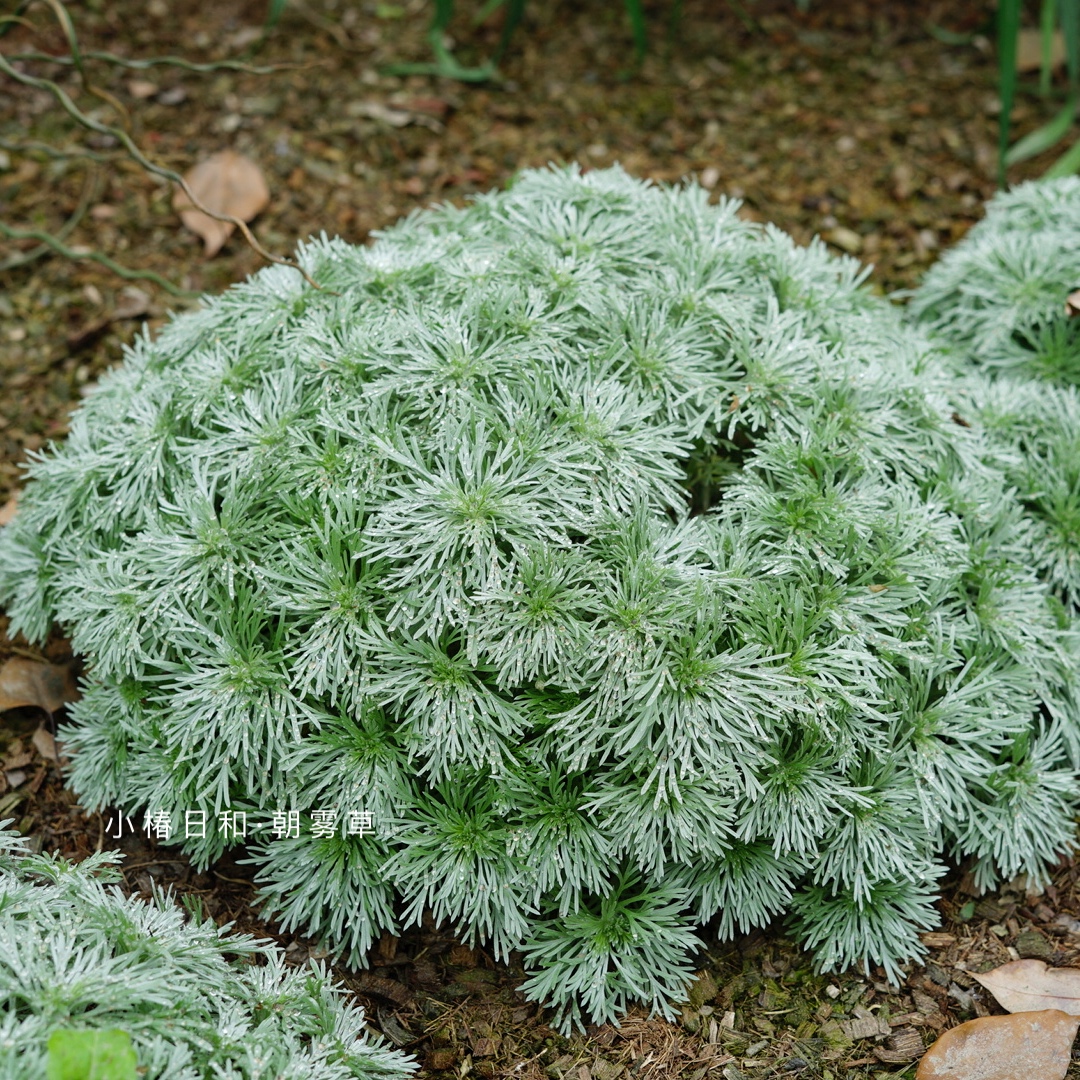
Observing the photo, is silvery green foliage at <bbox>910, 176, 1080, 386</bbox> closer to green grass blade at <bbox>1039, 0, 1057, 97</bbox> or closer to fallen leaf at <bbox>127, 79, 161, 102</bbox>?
green grass blade at <bbox>1039, 0, 1057, 97</bbox>

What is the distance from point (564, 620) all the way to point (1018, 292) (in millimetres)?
1816

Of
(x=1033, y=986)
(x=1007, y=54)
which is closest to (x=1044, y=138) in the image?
(x=1007, y=54)

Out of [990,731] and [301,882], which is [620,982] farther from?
[990,731]

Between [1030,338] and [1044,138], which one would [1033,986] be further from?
[1044,138]

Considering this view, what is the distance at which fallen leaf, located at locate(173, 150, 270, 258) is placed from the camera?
3697 mm

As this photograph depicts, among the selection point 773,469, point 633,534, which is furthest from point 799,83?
point 633,534

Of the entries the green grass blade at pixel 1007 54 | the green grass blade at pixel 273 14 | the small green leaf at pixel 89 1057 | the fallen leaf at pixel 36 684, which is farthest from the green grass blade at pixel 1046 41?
the small green leaf at pixel 89 1057

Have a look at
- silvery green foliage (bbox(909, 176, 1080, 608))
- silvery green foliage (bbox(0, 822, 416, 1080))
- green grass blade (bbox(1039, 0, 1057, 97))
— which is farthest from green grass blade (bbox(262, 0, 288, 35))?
silvery green foliage (bbox(0, 822, 416, 1080))

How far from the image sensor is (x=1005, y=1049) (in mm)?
2092

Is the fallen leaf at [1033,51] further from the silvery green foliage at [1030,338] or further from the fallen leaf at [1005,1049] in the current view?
the fallen leaf at [1005,1049]

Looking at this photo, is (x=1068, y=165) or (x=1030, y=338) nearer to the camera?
(x=1030, y=338)

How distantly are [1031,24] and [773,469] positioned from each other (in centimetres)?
321

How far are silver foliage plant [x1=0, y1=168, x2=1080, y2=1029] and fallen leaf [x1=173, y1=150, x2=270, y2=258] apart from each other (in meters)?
1.29

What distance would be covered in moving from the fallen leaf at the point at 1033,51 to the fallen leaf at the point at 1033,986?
348 centimetres
